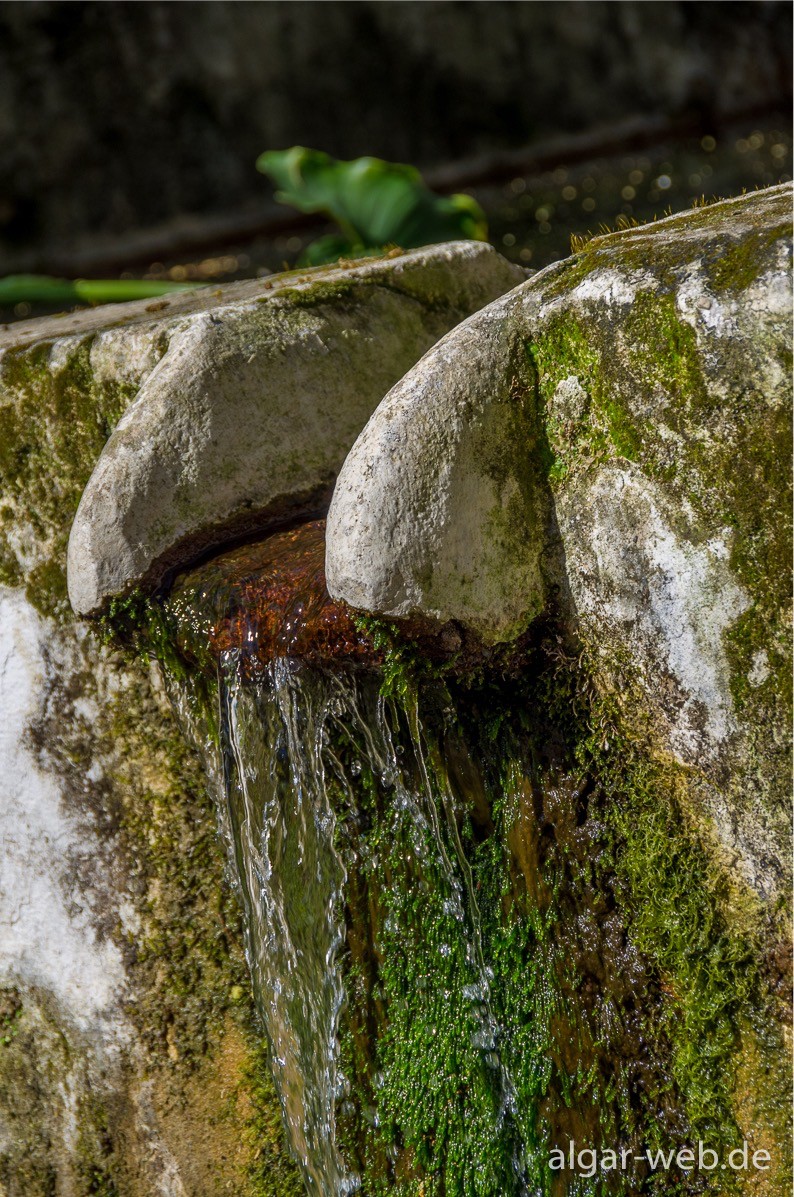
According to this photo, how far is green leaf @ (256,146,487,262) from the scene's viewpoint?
479 centimetres

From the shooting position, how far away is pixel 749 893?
1.94 m

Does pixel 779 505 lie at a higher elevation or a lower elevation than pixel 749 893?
higher

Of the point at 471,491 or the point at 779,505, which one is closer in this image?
the point at 779,505

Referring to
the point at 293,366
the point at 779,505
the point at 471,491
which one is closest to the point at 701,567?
the point at 779,505

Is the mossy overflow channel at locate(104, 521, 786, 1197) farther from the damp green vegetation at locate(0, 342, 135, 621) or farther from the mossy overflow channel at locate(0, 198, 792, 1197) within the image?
the damp green vegetation at locate(0, 342, 135, 621)

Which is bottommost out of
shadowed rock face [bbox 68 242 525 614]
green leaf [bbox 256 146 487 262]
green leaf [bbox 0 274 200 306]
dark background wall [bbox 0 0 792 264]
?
shadowed rock face [bbox 68 242 525 614]

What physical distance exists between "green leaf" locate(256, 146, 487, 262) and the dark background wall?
13.4 ft

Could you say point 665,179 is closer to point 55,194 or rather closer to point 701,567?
point 55,194

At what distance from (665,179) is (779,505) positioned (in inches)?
245

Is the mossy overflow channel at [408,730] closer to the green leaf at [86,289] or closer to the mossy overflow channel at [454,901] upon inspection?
the mossy overflow channel at [454,901]

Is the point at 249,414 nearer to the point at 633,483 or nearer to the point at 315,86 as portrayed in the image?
the point at 633,483

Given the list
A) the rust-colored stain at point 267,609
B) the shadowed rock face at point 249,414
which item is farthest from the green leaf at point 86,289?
the rust-colored stain at point 267,609

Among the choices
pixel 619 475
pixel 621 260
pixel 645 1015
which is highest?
pixel 621 260

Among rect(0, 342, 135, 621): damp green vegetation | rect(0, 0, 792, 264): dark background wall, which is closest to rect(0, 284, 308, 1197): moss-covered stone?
rect(0, 342, 135, 621): damp green vegetation
